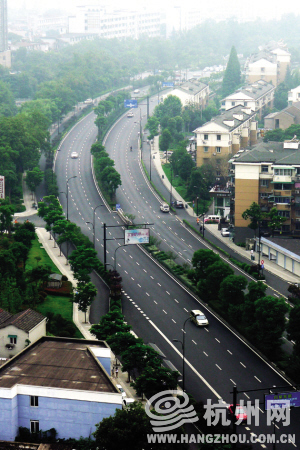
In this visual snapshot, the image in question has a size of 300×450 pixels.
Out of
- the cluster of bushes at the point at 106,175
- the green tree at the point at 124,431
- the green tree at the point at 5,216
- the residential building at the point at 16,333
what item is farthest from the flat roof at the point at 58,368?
the cluster of bushes at the point at 106,175

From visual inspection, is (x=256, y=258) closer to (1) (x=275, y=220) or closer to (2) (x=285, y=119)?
(1) (x=275, y=220)

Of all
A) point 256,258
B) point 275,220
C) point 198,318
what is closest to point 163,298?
point 198,318

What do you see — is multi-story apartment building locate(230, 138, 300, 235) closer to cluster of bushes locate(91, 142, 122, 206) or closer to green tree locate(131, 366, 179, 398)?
cluster of bushes locate(91, 142, 122, 206)

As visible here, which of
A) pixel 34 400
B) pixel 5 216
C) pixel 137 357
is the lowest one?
pixel 137 357

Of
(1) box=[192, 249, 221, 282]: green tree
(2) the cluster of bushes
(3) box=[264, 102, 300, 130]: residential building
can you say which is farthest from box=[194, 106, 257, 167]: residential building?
(1) box=[192, 249, 221, 282]: green tree

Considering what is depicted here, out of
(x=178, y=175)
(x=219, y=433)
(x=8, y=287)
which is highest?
(x=178, y=175)

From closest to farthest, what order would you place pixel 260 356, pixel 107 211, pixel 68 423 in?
pixel 68 423, pixel 260 356, pixel 107 211

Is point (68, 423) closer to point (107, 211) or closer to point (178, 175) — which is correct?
point (107, 211)

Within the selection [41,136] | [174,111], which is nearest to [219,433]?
[41,136]
